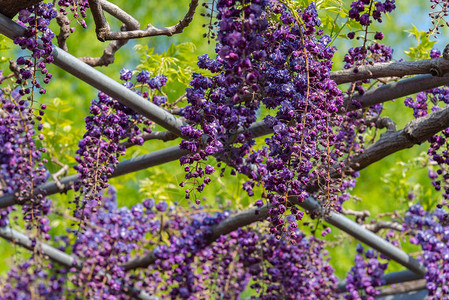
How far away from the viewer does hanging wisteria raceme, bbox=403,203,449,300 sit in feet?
9.76

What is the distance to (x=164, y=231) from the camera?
3627mm

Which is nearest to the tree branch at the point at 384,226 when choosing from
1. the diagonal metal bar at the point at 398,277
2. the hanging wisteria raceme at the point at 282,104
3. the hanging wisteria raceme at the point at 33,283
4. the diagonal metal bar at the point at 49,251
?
the diagonal metal bar at the point at 398,277

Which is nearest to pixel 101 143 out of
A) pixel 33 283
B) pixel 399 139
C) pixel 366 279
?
pixel 399 139

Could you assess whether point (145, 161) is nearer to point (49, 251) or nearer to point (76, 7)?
point (76, 7)

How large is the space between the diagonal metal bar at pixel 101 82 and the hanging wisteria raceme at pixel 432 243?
150 cm

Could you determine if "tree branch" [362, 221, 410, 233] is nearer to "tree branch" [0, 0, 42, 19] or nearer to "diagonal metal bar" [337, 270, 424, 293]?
"diagonal metal bar" [337, 270, 424, 293]

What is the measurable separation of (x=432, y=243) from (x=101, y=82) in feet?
6.75

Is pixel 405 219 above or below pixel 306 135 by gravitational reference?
above

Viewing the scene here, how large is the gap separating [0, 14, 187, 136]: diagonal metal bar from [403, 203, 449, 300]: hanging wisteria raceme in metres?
1.50

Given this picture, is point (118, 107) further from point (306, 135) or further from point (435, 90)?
point (435, 90)

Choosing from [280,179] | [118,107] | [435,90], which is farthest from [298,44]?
[435,90]

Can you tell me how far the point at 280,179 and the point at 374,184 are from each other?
753 centimetres

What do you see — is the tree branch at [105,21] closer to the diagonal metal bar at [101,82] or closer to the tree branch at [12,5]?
the diagonal metal bar at [101,82]

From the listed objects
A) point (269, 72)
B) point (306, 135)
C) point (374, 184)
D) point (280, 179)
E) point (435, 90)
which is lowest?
point (280, 179)
